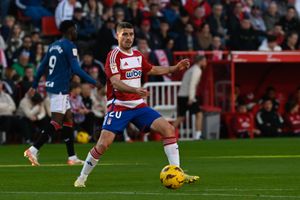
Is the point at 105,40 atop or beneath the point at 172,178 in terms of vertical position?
atop

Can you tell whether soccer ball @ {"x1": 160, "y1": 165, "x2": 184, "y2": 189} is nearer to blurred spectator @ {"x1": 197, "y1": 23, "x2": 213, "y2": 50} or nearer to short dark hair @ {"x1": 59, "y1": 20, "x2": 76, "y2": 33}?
short dark hair @ {"x1": 59, "y1": 20, "x2": 76, "y2": 33}

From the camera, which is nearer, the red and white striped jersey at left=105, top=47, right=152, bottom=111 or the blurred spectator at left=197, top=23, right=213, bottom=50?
the red and white striped jersey at left=105, top=47, right=152, bottom=111

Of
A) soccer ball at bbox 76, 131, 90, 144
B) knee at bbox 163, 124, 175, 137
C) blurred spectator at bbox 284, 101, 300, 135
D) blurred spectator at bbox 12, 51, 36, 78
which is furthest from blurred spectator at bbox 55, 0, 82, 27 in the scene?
knee at bbox 163, 124, 175, 137

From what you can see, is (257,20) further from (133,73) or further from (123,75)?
(123,75)

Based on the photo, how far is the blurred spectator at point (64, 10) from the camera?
1238 inches

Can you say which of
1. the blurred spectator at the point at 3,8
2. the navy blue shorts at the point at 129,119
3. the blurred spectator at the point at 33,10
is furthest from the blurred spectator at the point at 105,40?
the navy blue shorts at the point at 129,119

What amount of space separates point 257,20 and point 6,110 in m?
11.0

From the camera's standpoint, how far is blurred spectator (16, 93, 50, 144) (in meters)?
29.2

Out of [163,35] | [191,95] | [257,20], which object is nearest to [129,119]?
[191,95]

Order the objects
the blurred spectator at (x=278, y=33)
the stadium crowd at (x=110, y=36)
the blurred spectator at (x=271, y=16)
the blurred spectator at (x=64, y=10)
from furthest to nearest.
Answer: the blurred spectator at (x=271, y=16) → the blurred spectator at (x=278, y=33) → the blurred spectator at (x=64, y=10) → the stadium crowd at (x=110, y=36)

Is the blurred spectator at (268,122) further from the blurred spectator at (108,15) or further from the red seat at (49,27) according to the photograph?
the red seat at (49,27)

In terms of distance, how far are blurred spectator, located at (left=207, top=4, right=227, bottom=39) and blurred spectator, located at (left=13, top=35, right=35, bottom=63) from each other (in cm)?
662

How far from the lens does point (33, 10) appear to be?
3203cm

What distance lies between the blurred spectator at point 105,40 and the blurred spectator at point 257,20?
6.31 meters
